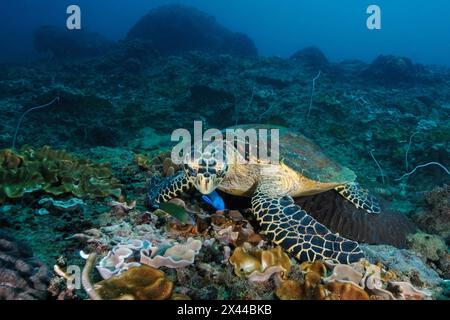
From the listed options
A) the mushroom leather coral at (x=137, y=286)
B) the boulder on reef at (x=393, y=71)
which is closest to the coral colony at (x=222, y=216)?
the mushroom leather coral at (x=137, y=286)

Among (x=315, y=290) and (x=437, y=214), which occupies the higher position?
(x=315, y=290)

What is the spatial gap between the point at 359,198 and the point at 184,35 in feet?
92.5

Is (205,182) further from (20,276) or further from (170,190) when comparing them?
(20,276)

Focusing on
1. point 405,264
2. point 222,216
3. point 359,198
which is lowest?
point 405,264

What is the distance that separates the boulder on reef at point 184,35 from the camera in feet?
92.7

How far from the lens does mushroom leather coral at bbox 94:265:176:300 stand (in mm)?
2109

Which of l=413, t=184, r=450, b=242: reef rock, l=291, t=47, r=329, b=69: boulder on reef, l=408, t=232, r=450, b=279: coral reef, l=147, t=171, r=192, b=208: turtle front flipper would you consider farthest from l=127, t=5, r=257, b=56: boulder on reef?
l=408, t=232, r=450, b=279: coral reef

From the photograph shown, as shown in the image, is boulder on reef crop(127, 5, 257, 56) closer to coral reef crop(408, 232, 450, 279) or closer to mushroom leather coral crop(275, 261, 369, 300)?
coral reef crop(408, 232, 450, 279)

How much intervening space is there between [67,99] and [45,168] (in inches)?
344

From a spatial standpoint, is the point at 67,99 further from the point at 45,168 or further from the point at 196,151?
the point at 196,151

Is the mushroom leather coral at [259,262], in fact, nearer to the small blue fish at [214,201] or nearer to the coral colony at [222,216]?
the coral colony at [222,216]

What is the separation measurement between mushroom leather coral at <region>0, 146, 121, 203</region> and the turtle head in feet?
4.53

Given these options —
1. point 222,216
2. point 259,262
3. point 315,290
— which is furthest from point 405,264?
point 222,216

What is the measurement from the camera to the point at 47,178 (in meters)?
4.23
